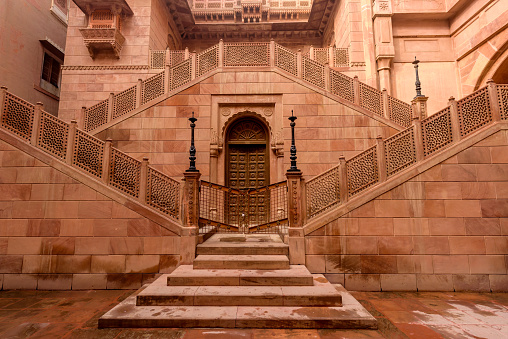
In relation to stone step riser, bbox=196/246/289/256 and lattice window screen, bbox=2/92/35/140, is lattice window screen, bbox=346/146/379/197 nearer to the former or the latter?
stone step riser, bbox=196/246/289/256

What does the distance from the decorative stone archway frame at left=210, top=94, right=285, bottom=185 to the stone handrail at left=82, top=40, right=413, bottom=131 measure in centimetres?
145

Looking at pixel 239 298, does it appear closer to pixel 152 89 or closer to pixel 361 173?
pixel 361 173

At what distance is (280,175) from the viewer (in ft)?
35.2

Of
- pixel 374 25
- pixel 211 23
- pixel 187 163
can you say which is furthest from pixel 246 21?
pixel 187 163

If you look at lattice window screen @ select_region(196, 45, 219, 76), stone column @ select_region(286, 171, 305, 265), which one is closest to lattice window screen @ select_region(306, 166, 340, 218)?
stone column @ select_region(286, 171, 305, 265)

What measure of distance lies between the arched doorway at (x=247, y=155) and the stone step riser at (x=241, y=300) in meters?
6.61

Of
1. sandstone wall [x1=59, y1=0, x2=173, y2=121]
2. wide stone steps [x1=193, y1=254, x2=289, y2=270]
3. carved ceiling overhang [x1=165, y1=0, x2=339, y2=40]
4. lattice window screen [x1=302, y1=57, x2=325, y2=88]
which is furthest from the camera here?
carved ceiling overhang [x1=165, y1=0, x2=339, y2=40]

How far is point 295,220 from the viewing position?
6688 mm

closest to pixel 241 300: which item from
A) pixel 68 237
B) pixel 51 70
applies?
pixel 68 237

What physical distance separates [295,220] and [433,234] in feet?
11.3

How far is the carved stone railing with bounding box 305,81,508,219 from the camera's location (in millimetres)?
6879

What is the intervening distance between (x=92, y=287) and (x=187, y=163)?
532 centimetres

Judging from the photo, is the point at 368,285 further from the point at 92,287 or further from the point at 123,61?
the point at 123,61

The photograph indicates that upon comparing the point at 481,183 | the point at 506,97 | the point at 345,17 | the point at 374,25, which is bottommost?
the point at 481,183
